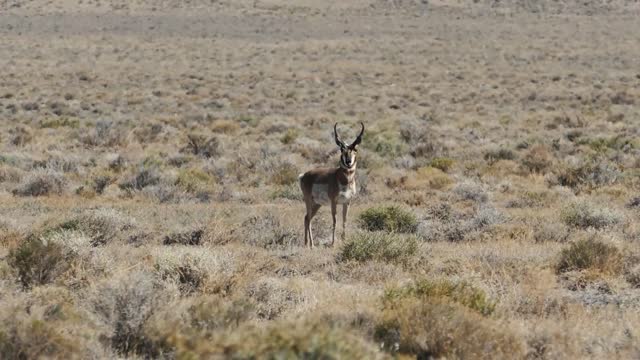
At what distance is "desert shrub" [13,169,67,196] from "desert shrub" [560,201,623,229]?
401 inches

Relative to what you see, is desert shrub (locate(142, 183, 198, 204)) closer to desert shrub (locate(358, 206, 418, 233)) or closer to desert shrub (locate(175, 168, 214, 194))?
desert shrub (locate(175, 168, 214, 194))

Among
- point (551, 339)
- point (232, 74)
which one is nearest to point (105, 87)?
point (232, 74)

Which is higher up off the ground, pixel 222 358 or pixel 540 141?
pixel 222 358

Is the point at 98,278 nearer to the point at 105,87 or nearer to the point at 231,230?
the point at 231,230

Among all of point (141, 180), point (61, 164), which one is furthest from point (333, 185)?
point (61, 164)

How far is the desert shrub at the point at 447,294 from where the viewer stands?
20.5ft

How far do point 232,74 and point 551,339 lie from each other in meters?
46.2

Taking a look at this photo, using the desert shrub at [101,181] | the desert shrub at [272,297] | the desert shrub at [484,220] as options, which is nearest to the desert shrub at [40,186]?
the desert shrub at [101,181]

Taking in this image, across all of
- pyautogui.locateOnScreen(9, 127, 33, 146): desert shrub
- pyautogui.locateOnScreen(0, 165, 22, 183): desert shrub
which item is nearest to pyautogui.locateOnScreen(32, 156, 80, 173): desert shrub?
pyautogui.locateOnScreen(0, 165, 22, 183): desert shrub

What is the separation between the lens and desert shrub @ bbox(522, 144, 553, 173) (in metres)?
18.2

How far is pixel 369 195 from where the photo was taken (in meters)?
15.5

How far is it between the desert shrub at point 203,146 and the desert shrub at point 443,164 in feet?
19.8

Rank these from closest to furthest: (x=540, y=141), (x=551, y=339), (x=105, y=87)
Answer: (x=551, y=339)
(x=540, y=141)
(x=105, y=87)

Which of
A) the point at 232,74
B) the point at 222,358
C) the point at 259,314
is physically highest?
the point at 222,358
